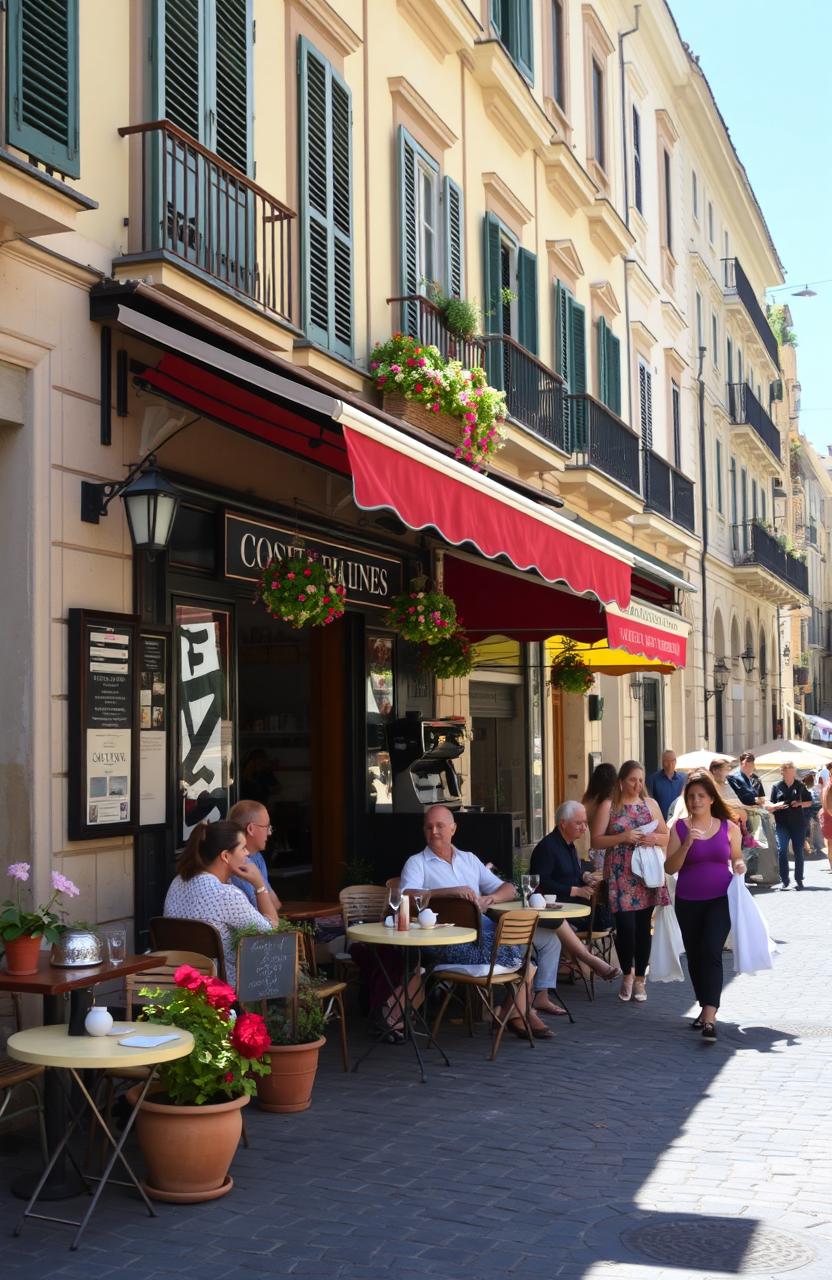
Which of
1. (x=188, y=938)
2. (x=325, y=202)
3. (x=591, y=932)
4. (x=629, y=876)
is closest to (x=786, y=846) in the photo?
(x=591, y=932)

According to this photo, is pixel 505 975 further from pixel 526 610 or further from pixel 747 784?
pixel 747 784

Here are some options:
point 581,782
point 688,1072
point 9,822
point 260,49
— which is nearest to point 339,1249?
point 9,822

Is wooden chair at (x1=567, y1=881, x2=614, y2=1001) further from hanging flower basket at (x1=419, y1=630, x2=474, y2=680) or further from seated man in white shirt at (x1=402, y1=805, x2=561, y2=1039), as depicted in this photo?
hanging flower basket at (x1=419, y1=630, x2=474, y2=680)

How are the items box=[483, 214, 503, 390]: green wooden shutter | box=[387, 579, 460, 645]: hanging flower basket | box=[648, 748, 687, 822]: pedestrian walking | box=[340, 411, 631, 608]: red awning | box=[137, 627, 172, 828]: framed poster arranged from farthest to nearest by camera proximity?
1. box=[648, 748, 687, 822]: pedestrian walking
2. box=[483, 214, 503, 390]: green wooden shutter
3. box=[387, 579, 460, 645]: hanging flower basket
4. box=[137, 627, 172, 828]: framed poster
5. box=[340, 411, 631, 608]: red awning

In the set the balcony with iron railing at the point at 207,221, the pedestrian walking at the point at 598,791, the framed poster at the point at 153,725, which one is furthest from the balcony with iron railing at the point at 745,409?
the framed poster at the point at 153,725

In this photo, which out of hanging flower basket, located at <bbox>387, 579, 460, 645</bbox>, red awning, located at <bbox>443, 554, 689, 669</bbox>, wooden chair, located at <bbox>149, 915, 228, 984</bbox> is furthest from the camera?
red awning, located at <bbox>443, 554, 689, 669</bbox>

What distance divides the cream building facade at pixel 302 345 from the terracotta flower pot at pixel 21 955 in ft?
3.81

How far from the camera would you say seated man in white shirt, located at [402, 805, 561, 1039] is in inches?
352

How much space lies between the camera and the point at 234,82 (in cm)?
935

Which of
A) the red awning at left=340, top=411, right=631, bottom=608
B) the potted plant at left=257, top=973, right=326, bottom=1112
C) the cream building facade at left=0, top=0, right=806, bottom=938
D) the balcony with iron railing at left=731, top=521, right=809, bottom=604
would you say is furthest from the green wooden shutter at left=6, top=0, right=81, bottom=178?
the balcony with iron railing at left=731, top=521, right=809, bottom=604

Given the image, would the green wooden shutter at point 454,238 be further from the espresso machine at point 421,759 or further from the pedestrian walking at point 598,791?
the pedestrian walking at point 598,791

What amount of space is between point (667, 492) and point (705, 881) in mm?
13369

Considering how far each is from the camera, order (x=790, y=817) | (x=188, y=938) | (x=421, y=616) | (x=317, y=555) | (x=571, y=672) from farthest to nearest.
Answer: (x=790, y=817) → (x=571, y=672) → (x=421, y=616) → (x=317, y=555) → (x=188, y=938)

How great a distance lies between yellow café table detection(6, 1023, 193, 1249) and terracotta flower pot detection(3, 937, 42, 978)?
0.34m
